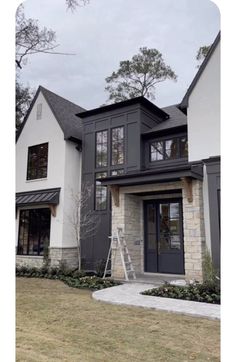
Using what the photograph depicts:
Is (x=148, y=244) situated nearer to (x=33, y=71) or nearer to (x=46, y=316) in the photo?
(x=46, y=316)

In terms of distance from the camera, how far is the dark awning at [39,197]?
467 inches

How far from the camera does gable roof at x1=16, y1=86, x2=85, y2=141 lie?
12.7m

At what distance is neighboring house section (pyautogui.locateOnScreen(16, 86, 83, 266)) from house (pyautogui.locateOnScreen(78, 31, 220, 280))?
2.45ft

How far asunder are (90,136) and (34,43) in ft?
14.2

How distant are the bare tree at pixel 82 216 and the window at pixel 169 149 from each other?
2.87 m

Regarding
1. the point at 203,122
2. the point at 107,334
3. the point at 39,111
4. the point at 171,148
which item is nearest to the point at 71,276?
the point at 171,148

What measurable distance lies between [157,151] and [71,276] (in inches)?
209

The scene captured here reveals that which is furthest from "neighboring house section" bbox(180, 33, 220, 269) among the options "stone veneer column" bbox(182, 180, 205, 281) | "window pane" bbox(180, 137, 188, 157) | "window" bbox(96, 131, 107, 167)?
"window" bbox(96, 131, 107, 167)

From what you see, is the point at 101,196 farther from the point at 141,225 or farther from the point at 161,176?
the point at 161,176

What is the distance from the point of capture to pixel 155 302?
6008 millimetres

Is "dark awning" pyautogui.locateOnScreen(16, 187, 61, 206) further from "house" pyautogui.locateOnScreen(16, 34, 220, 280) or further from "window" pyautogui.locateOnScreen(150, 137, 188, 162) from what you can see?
"window" pyautogui.locateOnScreen(150, 137, 188, 162)

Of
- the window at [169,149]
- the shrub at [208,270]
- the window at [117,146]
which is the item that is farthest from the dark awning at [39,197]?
the shrub at [208,270]

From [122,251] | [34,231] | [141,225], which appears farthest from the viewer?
[34,231]
